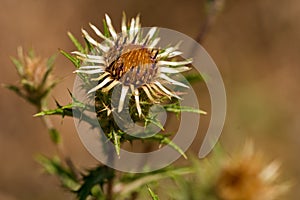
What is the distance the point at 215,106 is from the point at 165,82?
2.43ft

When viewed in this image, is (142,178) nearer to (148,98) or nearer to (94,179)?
(94,179)

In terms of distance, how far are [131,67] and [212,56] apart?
168 inches

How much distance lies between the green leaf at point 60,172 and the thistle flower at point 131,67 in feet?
2.71

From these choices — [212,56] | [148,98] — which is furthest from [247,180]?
[212,56]

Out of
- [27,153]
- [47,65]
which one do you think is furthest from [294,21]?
[47,65]

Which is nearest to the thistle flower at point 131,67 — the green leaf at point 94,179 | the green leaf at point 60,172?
the green leaf at point 94,179

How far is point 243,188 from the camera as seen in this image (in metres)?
2.05

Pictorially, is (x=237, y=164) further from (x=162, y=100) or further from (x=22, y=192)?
(x=22, y=192)

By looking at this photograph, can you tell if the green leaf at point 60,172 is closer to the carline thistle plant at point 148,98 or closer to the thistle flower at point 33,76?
the thistle flower at point 33,76

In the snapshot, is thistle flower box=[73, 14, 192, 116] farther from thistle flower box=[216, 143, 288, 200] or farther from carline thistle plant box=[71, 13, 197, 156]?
thistle flower box=[216, 143, 288, 200]

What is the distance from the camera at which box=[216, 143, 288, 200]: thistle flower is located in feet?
6.64

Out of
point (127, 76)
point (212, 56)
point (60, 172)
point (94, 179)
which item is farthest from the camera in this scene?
point (212, 56)

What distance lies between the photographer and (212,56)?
6184 mm

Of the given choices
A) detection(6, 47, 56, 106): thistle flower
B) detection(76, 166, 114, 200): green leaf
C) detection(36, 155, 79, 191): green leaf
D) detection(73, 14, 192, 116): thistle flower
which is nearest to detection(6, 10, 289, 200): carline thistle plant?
detection(73, 14, 192, 116): thistle flower
